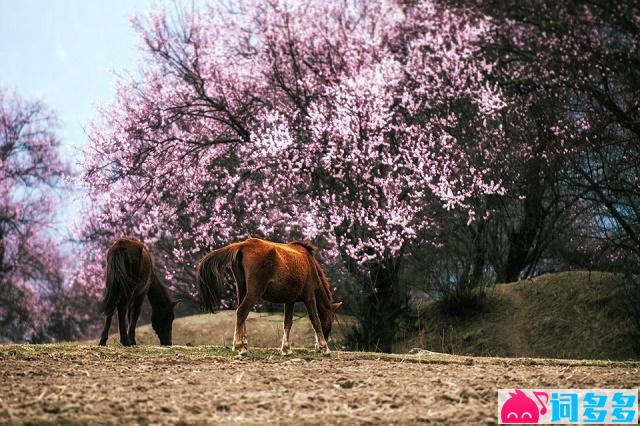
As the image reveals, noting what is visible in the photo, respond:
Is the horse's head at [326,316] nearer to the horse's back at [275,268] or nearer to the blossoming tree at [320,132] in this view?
the horse's back at [275,268]

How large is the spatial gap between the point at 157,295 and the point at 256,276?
5.60 metres

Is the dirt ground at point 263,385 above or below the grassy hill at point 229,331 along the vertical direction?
below

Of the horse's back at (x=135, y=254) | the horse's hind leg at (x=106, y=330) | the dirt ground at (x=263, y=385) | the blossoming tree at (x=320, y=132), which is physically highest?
the blossoming tree at (x=320, y=132)

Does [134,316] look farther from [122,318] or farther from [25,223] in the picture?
[25,223]

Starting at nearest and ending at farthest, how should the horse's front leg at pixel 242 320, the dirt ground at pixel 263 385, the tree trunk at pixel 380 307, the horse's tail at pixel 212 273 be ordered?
the dirt ground at pixel 263 385
the horse's front leg at pixel 242 320
the horse's tail at pixel 212 273
the tree trunk at pixel 380 307

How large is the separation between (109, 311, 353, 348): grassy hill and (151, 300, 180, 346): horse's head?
14.4 feet

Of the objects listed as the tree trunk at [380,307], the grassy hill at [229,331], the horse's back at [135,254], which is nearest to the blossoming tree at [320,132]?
the tree trunk at [380,307]

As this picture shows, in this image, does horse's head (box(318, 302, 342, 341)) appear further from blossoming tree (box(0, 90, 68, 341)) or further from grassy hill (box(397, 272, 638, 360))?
blossoming tree (box(0, 90, 68, 341))

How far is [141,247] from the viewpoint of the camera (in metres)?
14.9

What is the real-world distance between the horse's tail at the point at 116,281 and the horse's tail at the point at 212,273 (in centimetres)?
291

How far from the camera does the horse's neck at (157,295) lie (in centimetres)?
1678

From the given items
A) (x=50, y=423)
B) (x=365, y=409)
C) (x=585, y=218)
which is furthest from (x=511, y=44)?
(x=50, y=423)

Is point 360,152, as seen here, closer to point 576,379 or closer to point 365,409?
point 576,379

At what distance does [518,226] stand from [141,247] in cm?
1327
